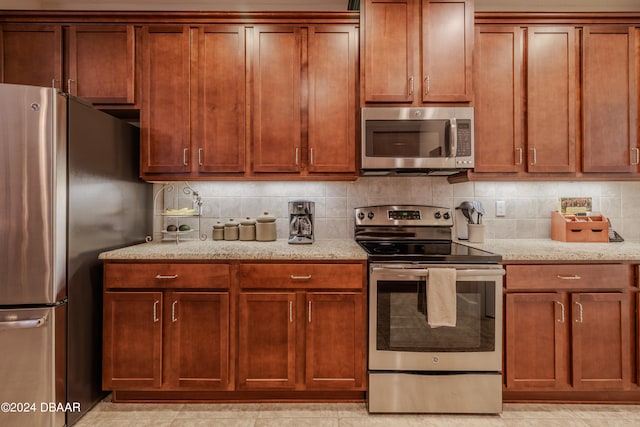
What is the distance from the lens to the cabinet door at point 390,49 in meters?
2.29

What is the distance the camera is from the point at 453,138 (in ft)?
7.32

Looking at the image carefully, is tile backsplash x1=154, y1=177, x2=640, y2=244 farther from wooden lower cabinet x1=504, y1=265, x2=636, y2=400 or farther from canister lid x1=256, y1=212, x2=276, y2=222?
wooden lower cabinet x1=504, y1=265, x2=636, y2=400

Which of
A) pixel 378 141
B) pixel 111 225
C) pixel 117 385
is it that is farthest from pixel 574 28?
pixel 117 385

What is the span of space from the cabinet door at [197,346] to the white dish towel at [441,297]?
121cm

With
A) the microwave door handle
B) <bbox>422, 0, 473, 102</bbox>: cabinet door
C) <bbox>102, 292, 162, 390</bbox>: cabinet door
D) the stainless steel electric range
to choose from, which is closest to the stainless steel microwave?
the microwave door handle

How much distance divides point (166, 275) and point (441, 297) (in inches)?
64.7

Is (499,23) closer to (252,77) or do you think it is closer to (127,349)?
(252,77)

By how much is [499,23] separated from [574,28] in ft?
1.74

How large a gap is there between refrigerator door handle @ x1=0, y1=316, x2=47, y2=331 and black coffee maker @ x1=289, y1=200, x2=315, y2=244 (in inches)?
57.1

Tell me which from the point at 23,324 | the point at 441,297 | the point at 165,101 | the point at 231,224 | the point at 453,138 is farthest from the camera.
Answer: the point at 231,224

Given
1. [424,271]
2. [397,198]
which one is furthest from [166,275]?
[397,198]

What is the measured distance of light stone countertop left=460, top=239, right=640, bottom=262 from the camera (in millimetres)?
2023

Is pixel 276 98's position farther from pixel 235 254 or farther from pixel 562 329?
pixel 562 329

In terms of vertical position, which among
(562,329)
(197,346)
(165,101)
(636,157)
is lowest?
(197,346)
